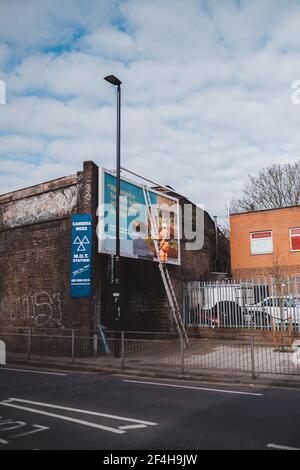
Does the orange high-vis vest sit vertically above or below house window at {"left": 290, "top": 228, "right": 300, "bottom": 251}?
below

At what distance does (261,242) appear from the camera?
30.7 meters

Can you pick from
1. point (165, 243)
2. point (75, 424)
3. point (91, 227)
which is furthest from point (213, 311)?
point (75, 424)

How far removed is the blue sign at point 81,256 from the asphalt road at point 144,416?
205 inches

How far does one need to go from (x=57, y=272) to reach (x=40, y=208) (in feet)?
9.21

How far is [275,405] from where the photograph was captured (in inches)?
328

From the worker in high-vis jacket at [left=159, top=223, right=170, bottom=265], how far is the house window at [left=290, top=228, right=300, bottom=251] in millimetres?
12275

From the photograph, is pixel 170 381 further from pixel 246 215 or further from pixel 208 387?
pixel 246 215

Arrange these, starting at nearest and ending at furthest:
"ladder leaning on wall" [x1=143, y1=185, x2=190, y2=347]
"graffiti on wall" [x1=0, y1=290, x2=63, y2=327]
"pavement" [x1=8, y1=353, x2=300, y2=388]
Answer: "pavement" [x1=8, y1=353, x2=300, y2=388] → "graffiti on wall" [x1=0, y1=290, x2=63, y2=327] → "ladder leaning on wall" [x1=143, y1=185, x2=190, y2=347]

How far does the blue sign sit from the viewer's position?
16.2 metres

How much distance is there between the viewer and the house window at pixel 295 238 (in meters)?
29.4

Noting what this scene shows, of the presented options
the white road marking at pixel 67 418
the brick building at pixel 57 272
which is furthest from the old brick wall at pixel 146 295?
the white road marking at pixel 67 418

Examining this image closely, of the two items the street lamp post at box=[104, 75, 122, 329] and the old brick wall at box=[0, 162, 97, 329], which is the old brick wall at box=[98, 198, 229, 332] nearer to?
the old brick wall at box=[0, 162, 97, 329]

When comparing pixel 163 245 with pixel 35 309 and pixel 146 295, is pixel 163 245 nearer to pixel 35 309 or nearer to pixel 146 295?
pixel 146 295

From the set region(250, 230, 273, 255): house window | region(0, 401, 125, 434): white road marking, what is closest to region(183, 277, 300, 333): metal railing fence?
region(0, 401, 125, 434): white road marking
